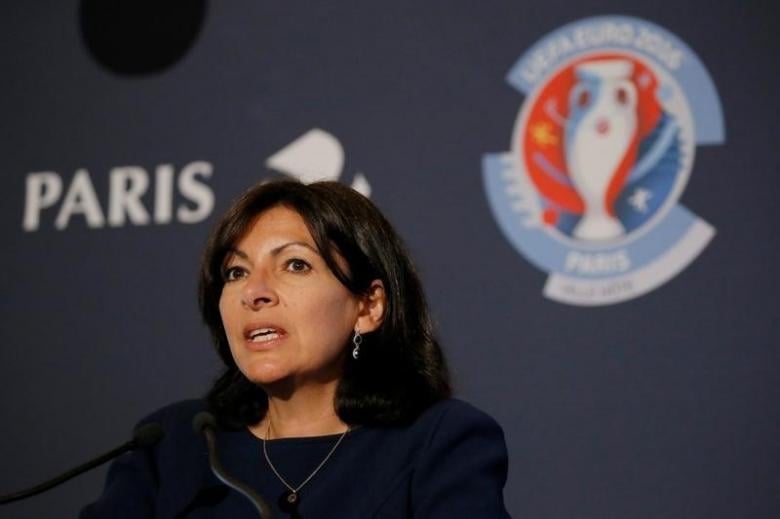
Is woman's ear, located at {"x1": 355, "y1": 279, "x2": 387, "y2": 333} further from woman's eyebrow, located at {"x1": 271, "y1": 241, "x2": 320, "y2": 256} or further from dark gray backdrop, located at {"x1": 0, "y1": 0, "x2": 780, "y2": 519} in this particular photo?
dark gray backdrop, located at {"x1": 0, "y1": 0, "x2": 780, "y2": 519}

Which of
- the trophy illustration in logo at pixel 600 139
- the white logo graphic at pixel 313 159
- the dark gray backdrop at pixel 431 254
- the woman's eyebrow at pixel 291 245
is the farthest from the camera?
the white logo graphic at pixel 313 159

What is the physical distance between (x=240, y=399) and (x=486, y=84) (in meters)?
1.01

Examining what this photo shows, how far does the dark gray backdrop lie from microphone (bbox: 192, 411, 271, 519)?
3.00ft

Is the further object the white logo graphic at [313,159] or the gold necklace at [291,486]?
the white logo graphic at [313,159]

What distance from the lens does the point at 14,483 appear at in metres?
2.91

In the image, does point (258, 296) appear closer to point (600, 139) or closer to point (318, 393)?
point (318, 393)

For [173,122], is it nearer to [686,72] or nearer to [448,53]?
[448,53]

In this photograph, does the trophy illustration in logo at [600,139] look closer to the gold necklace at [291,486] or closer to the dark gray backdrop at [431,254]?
the dark gray backdrop at [431,254]

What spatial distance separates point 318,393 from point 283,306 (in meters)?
0.19

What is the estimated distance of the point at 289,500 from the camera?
5.69ft

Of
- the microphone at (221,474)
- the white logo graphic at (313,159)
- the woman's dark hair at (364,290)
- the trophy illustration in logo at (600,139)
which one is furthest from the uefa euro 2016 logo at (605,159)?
the microphone at (221,474)

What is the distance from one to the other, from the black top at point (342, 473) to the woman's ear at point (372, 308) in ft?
0.55

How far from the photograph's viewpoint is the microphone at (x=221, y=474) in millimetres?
1484

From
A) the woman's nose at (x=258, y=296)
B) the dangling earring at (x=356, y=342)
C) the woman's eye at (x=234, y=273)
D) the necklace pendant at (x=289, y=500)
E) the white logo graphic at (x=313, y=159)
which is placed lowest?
the necklace pendant at (x=289, y=500)
